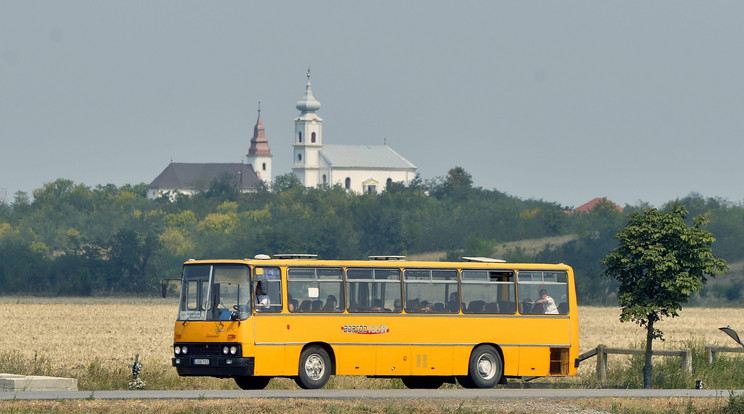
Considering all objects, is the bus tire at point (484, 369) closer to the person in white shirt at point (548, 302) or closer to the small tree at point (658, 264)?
the person in white shirt at point (548, 302)

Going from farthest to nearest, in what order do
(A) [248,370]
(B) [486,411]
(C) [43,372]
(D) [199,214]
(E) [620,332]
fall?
(D) [199,214] → (E) [620,332] → (C) [43,372] → (A) [248,370] → (B) [486,411]

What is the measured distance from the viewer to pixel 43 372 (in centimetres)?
2942

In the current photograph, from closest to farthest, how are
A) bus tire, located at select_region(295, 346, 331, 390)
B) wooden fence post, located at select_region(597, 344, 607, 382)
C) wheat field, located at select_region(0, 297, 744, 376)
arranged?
1. bus tire, located at select_region(295, 346, 331, 390)
2. wooden fence post, located at select_region(597, 344, 607, 382)
3. wheat field, located at select_region(0, 297, 744, 376)

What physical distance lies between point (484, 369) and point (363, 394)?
4.29m

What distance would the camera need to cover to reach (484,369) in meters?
28.5

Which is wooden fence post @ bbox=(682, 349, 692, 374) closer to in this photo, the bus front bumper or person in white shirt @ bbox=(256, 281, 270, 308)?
person in white shirt @ bbox=(256, 281, 270, 308)

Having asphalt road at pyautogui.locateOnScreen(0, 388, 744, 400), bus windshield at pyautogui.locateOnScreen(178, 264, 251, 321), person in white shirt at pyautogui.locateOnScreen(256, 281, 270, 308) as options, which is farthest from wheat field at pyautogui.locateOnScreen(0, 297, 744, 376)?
asphalt road at pyautogui.locateOnScreen(0, 388, 744, 400)

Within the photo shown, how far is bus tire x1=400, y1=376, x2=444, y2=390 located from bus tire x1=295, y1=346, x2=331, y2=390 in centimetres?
279

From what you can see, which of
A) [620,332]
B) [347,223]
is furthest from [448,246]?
[620,332]

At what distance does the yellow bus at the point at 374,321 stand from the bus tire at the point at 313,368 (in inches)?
0.8

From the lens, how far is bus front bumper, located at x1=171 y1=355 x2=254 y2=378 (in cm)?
2575

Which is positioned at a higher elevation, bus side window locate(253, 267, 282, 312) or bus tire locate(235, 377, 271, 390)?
bus side window locate(253, 267, 282, 312)

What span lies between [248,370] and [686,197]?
13850cm

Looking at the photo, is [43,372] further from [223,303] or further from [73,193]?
[73,193]
